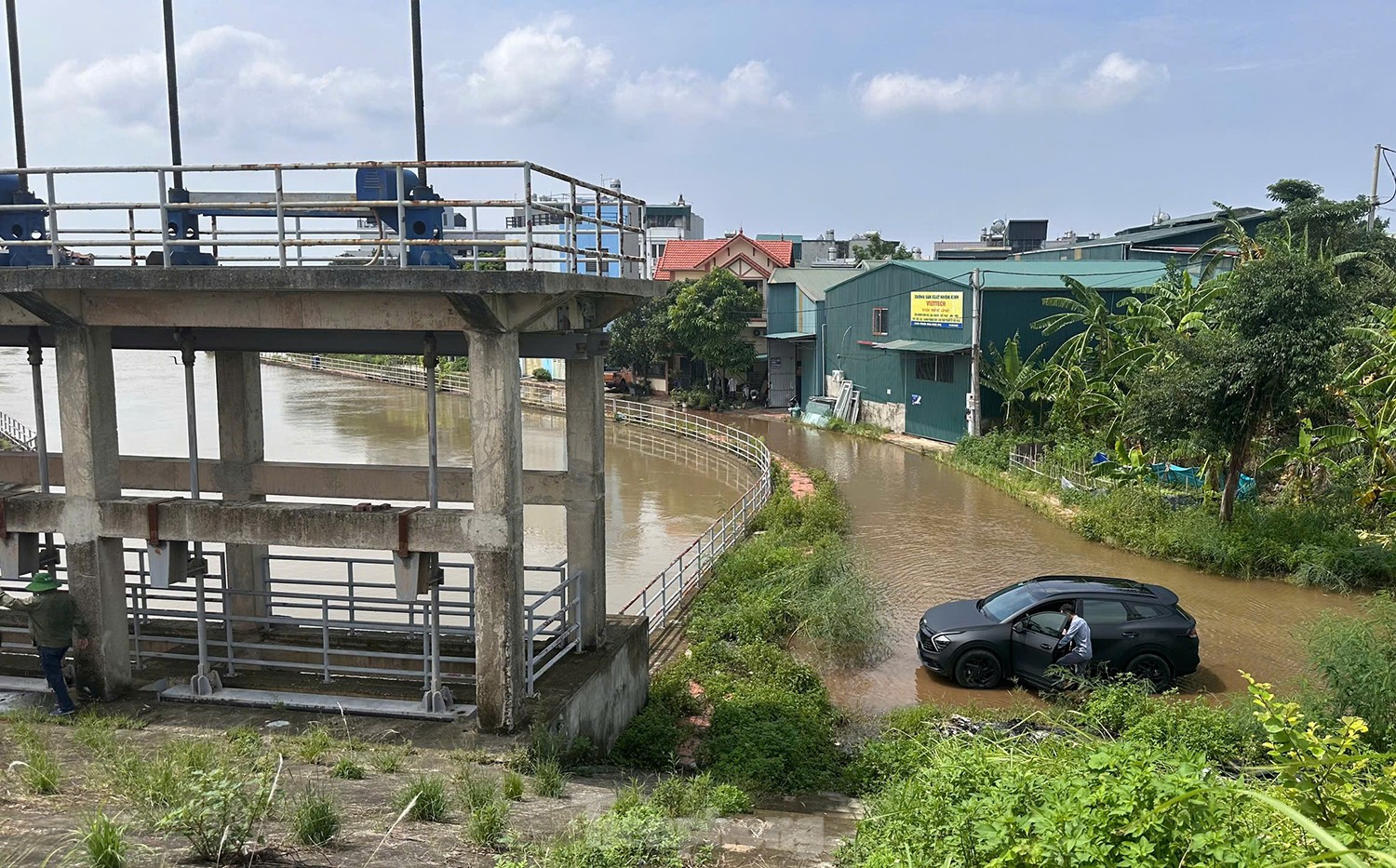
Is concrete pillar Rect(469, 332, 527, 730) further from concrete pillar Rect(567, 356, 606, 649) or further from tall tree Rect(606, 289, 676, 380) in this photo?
tall tree Rect(606, 289, 676, 380)

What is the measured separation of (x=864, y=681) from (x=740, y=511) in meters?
9.91

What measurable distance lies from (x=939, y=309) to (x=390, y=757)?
96.6ft

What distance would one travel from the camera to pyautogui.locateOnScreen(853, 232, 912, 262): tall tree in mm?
71938

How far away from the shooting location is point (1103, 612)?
1302 centimetres

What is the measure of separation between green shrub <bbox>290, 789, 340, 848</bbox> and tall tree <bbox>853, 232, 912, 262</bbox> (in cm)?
6635

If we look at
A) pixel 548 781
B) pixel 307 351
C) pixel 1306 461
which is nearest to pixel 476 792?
pixel 548 781

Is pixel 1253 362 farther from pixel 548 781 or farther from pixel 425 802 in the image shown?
pixel 425 802

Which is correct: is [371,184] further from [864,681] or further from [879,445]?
[879,445]

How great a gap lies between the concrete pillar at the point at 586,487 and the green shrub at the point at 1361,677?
7531 mm

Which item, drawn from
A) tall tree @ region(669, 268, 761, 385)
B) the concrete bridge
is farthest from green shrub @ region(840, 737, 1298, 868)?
tall tree @ region(669, 268, 761, 385)

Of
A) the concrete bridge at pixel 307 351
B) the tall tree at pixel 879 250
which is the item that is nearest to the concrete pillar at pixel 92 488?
the concrete bridge at pixel 307 351

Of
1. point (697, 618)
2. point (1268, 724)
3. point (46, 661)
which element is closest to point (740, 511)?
point (697, 618)

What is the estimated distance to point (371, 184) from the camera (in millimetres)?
9742

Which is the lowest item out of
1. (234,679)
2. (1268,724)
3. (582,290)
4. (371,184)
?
(234,679)
